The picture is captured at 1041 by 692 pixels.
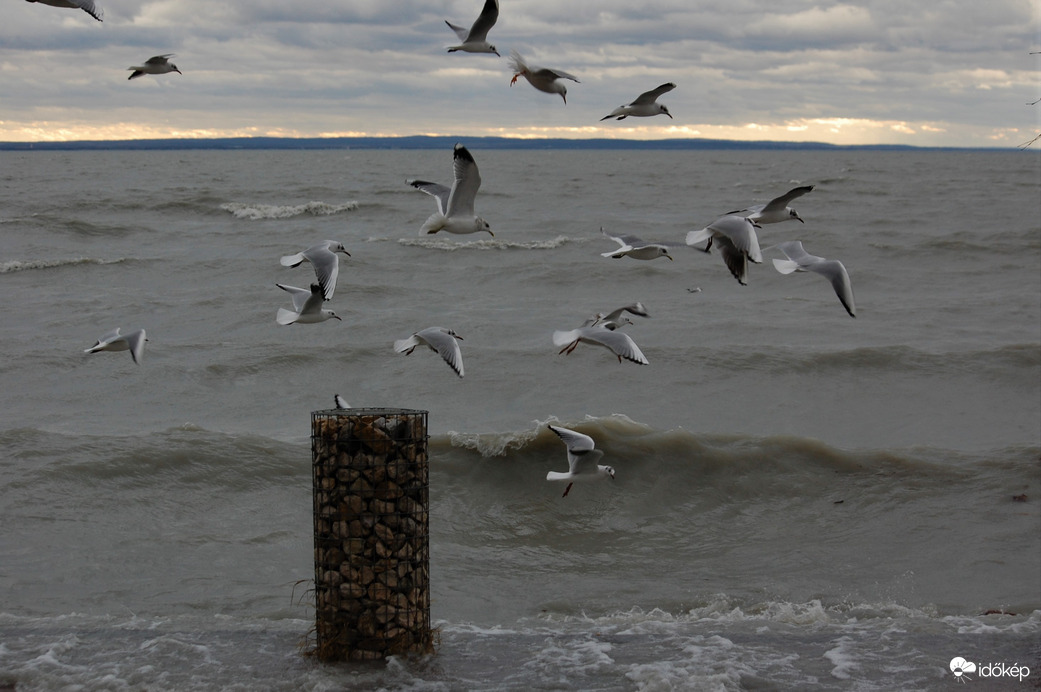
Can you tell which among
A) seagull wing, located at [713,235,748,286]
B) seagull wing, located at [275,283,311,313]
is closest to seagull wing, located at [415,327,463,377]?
seagull wing, located at [275,283,311,313]

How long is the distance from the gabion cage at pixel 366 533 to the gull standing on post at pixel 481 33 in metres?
3.19

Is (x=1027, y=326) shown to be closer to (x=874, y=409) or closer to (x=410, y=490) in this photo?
(x=874, y=409)

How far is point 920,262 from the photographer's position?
21719 millimetres

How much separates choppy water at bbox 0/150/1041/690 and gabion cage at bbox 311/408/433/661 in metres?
0.23

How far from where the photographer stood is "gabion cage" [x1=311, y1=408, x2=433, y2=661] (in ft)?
18.0

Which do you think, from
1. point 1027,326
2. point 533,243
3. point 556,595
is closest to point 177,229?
point 533,243

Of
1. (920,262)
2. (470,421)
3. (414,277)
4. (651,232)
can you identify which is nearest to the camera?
(470,421)

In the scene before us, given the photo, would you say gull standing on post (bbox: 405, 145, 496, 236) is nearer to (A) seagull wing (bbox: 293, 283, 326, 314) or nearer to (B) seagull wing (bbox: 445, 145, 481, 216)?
(B) seagull wing (bbox: 445, 145, 481, 216)

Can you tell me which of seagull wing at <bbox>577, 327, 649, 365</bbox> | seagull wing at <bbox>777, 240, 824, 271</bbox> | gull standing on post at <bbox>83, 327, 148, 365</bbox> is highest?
seagull wing at <bbox>777, 240, 824, 271</bbox>

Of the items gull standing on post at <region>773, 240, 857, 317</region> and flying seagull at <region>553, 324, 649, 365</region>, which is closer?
gull standing on post at <region>773, 240, 857, 317</region>

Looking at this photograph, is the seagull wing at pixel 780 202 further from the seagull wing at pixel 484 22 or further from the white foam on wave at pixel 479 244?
the white foam on wave at pixel 479 244

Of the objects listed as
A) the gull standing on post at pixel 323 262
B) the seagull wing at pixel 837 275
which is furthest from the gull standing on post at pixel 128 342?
the seagull wing at pixel 837 275

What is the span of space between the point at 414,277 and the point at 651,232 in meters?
8.48

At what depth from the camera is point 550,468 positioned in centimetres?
991
